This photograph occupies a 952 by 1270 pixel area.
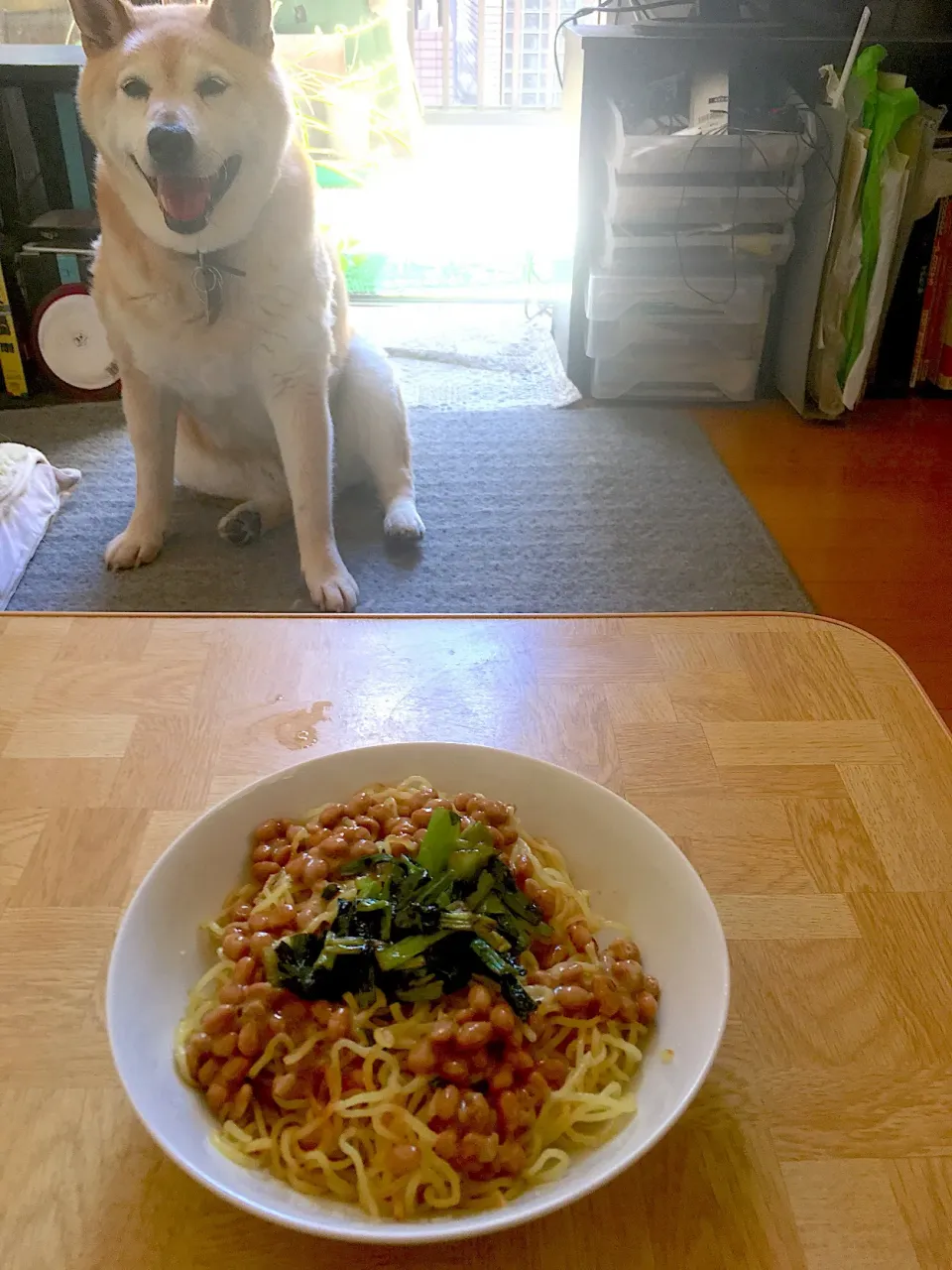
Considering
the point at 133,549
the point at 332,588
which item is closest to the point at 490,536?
the point at 332,588

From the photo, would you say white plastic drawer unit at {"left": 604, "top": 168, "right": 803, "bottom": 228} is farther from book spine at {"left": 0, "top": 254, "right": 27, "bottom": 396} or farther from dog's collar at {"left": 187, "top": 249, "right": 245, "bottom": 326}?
book spine at {"left": 0, "top": 254, "right": 27, "bottom": 396}

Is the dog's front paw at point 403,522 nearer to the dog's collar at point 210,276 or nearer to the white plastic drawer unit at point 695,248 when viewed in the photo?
the dog's collar at point 210,276

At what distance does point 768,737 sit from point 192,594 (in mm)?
1189

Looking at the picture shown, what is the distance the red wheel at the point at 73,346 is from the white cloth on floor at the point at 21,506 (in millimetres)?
441

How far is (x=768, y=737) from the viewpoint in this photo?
74cm

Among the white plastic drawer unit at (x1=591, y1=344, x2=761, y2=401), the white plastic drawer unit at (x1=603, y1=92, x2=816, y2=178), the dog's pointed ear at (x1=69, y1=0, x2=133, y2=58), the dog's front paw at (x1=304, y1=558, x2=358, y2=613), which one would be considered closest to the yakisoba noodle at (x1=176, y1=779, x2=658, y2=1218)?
the dog's front paw at (x1=304, y1=558, x2=358, y2=613)

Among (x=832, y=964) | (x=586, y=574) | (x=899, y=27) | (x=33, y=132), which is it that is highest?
(x=899, y=27)

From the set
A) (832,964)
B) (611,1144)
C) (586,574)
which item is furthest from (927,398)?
(611,1144)

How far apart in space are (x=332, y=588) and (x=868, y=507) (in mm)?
1087

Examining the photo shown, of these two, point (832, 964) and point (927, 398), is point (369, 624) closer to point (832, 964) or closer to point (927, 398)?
point (832, 964)

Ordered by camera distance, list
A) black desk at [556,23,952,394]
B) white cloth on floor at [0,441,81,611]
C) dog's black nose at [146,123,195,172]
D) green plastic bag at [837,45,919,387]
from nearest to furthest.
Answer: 1. dog's black nose at [146,123,195,172]
2. white cloth on floor at [0,441,81,611]
3. green plastic bag at [837,45,919,387]
4. black desk at [556,23,952,394]

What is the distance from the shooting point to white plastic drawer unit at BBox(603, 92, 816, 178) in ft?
6.79

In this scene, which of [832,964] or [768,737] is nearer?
[832,964]

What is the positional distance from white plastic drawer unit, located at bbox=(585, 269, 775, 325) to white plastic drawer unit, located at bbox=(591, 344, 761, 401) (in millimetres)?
102
